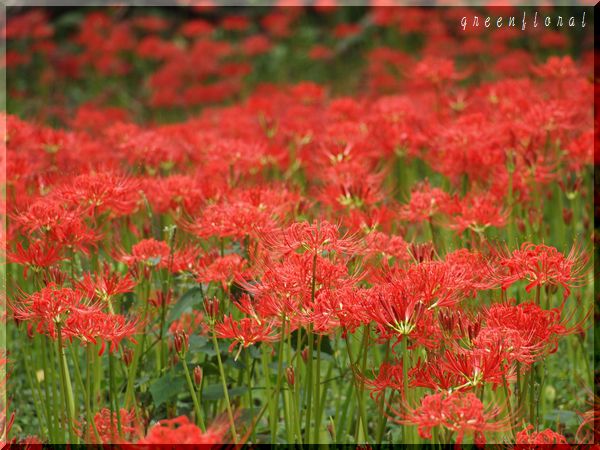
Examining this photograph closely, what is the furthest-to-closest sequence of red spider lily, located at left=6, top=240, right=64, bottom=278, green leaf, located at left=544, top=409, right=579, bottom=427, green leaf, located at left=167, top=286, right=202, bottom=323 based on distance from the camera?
1. green leaf, located at left=544, top=409, right=579, bottom=427
2. green leaf, located at left=167, top=286, right=202, bottom=323
3. red spider lily, located at left=6, top=240, right=64, bottom=278

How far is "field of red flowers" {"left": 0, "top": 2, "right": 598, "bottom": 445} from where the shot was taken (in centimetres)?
192

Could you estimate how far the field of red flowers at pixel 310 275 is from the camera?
1922 mm

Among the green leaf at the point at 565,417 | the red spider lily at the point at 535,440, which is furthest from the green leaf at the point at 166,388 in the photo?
the green leaf at the point at 565,417

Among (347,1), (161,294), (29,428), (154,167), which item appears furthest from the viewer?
(347,1)

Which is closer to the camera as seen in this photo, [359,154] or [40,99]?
[359,154]

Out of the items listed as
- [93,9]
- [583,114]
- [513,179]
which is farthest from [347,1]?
[513,179]

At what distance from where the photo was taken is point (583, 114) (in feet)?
12.8

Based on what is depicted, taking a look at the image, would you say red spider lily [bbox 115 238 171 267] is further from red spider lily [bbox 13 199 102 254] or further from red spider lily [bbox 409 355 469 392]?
red spider lily [bbox 409 355 469 392]

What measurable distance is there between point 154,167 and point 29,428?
1110mm

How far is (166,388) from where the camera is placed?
241 centimetres

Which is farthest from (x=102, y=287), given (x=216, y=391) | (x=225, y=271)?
(x=216, y=391)

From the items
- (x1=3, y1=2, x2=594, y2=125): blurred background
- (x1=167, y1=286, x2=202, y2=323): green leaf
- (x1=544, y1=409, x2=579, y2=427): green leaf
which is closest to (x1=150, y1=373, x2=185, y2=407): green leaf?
(x1=167, y1=286, x2=202, y2=323): green leaf

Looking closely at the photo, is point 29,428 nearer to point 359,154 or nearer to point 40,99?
point 359,154

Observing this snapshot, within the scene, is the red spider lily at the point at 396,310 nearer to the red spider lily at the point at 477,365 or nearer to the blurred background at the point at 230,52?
the red spider lily at the point at 477,365
